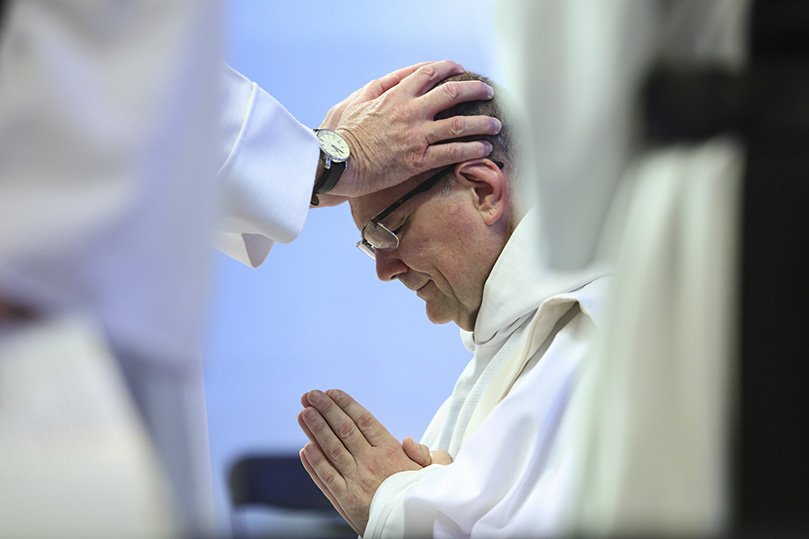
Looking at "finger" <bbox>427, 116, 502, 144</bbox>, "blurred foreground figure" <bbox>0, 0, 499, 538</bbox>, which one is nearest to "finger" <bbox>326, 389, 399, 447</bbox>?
"finger" <bbox>427, 116, 502, 144</bbox>

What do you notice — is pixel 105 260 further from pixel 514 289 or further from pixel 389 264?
pixel 389 264

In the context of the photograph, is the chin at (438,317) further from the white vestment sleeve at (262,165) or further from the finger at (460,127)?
the white vestment sleeve at (262,165)

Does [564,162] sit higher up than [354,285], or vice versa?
[564,162]

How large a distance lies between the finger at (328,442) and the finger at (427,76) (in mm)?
904

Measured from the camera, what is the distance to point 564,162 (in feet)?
2.63

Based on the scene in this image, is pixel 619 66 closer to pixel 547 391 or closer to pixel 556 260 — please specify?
pixel 556 260

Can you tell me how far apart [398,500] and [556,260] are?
36.9 inches

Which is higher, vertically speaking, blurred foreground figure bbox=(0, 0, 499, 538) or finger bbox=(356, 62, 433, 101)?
finger bbox=(356, 62, 433, 101)

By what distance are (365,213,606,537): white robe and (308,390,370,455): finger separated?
133 millimetres

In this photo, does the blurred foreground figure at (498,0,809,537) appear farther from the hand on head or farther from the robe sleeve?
the hand on head

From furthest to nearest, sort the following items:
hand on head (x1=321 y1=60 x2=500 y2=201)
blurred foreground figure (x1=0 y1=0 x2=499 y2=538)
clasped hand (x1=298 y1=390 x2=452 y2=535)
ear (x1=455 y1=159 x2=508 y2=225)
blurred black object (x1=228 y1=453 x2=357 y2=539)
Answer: blurred black object (x1=228 y1=453 x2=357 y2=539)
ear (x1=455 y1=159 x2=508 y2=225)
hand on head (x1=321 y1=60 x2=500 y2=201)
clasped hand (x1=298 y1=390 x2=452 y2=535)
blurred foreground figure (x1=0 y1=0 x2=499 y2=538)

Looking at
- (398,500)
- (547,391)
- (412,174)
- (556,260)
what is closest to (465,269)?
(412,174)

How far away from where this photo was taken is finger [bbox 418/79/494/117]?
207 cm

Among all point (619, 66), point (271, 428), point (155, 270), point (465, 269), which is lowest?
point (271, 428)
